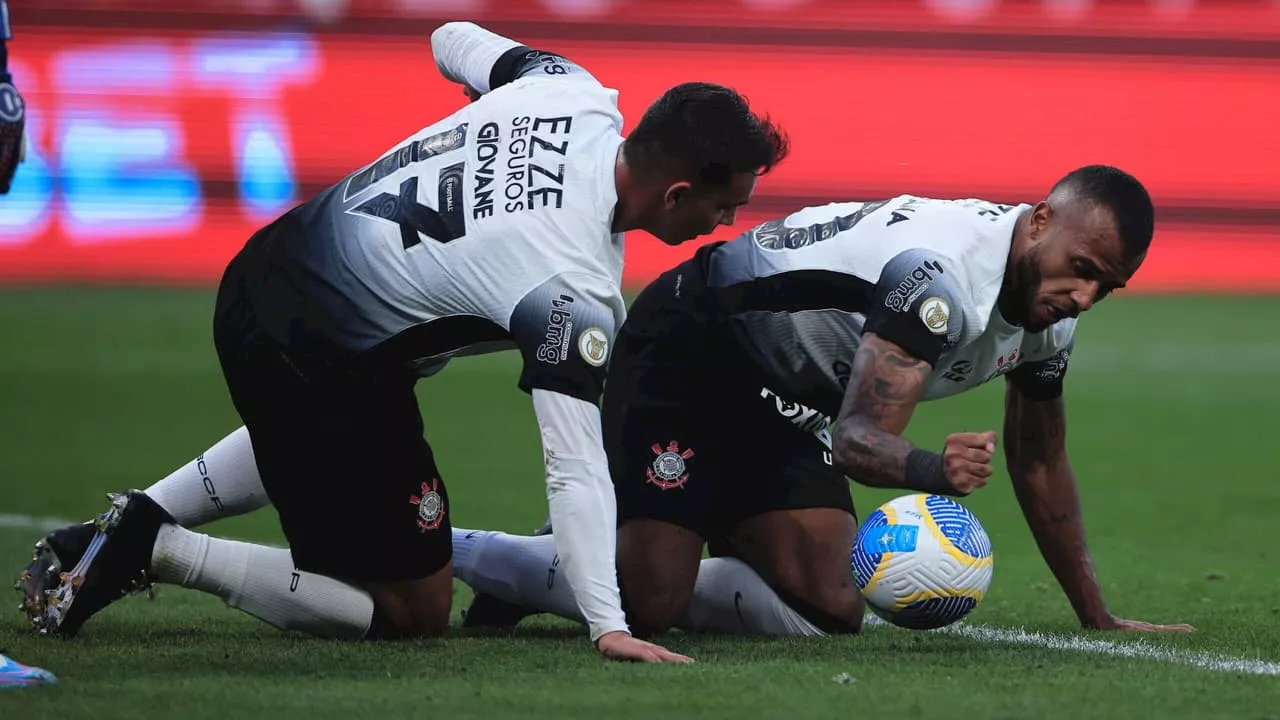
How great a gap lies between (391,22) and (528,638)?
12403mm

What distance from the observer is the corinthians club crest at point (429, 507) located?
18.1 ft

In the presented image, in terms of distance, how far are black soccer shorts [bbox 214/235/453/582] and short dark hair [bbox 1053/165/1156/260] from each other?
6.64 ft

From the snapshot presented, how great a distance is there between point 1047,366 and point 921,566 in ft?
2.38

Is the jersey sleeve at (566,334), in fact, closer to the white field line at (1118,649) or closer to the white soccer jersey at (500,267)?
the white soccer jersey at (500,267)

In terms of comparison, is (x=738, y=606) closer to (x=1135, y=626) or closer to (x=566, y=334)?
(x=1135, y=626)

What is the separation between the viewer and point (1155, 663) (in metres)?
4.94

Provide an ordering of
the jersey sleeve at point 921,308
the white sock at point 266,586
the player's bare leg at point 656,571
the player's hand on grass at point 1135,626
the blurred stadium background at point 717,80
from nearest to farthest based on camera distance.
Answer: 1. the jersey sleeve at point 921,308
2. the white sock at point 266,586
3. the player's hand on grass at point 1135,626
4. the player's bare leg at point 656,571
5. the blurred stadium background at point 717,80

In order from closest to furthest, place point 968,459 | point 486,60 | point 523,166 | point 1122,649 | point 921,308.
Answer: point 968,459, point 921,308, point 523,166, point 1122,649, point 486,60

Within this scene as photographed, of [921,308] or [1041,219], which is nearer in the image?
[921,308]

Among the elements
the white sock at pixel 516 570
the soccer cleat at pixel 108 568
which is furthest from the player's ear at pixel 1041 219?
the soccer cleat at pixel 108 568

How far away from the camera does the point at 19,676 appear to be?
4.38m

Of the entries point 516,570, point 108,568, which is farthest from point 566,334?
point 108,568

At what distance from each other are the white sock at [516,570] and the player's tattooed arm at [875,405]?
1.16 metres

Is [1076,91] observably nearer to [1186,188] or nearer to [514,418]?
[1186,188]
